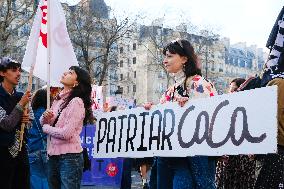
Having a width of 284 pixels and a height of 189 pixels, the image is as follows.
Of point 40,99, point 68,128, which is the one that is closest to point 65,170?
point 68,128

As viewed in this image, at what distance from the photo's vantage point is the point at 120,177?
9.79 metres

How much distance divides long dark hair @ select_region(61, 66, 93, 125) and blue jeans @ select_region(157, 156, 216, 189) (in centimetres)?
125

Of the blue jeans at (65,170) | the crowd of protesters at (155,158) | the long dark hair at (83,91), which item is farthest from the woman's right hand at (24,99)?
the blue jeans at (65,170)

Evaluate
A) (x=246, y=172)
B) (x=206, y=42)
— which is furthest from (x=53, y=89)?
(x=206, y=42)

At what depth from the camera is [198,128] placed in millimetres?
4109

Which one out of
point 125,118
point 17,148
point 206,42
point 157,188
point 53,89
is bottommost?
point 157,188

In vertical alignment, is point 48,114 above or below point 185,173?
above

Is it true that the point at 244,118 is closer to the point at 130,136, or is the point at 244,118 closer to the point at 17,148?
the point at 130,136

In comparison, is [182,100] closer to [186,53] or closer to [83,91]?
[186,53]

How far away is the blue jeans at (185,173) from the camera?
13.3ft

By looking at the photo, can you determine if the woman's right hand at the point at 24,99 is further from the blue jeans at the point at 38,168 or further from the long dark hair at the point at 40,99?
the blue jeans at the point at 38,168

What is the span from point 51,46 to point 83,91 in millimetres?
806

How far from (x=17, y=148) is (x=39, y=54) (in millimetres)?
1522

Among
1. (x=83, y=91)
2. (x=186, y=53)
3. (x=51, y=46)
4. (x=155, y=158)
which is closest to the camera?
(x=186, y=53)
